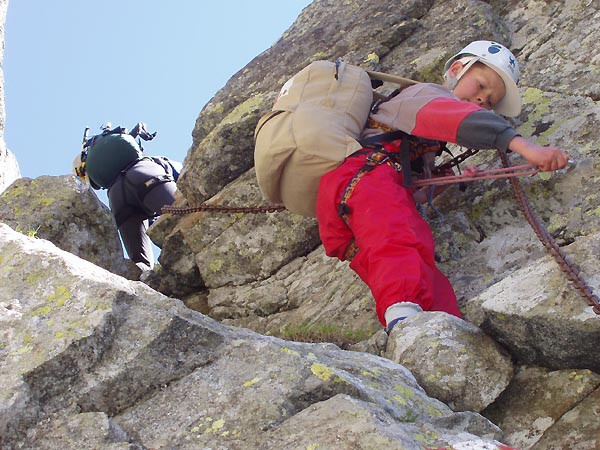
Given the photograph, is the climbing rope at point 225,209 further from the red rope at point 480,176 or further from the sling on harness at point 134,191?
the red rope at point 480,176

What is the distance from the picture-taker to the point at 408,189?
22.6ft

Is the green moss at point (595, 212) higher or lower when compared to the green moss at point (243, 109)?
lower

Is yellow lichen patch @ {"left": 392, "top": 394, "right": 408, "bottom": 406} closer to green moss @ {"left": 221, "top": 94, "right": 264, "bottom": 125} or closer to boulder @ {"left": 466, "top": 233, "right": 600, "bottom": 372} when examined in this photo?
boulder @ {"left": 466, "top": 233, "right": 600, "bottom": 372}

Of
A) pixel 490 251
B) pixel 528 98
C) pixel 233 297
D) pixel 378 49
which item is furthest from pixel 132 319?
pixel 378 49

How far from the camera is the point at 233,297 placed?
965cm

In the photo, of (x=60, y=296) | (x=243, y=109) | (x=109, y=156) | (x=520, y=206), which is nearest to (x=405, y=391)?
(x=60, y=296)

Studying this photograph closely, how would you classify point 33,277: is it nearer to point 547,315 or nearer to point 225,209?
point 547,315

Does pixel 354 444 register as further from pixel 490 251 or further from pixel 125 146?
pixel 125 146

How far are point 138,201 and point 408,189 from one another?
7238 mm

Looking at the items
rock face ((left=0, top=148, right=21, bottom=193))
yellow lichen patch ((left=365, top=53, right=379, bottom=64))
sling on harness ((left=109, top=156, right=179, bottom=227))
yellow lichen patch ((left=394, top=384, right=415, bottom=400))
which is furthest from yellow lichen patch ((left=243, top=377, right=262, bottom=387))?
rock face ((left=0, top=148, right=21, bottom=193))

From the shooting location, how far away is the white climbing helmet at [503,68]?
7.48 m

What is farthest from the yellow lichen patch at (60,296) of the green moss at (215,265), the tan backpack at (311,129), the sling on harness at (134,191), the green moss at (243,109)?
the sling on harness at (134,191)

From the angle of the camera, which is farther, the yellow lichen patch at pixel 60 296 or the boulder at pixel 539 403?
the boulder at pixel 539 403

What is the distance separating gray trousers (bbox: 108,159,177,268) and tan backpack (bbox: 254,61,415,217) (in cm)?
544
